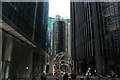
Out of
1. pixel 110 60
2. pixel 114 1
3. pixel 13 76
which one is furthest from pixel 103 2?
pixel 13 76

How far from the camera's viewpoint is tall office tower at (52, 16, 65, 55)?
106 metres

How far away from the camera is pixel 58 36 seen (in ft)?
356

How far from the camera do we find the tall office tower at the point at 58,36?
347 feet

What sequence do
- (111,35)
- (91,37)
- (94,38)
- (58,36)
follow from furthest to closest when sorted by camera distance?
(58,36) < (91,37) < (94,38) < (111,35)

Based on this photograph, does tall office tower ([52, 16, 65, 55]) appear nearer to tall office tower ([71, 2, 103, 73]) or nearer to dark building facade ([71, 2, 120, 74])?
tall office tower ([71, 2, 103, 73])

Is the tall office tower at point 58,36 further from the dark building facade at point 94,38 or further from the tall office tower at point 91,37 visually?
the dark building facade at point 94,38

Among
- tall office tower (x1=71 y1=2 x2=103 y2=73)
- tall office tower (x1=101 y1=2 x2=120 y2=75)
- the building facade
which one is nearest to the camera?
tall office tower (x1=101 y1=2 x2=120 y2=75)

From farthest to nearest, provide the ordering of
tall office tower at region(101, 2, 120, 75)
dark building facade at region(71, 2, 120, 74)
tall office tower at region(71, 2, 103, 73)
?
tall office tower at region(71, 2, 103, 73) < dark building facade at region(71, 2, 120, 74) < tall office tower at region(101, 2, 120, 75)

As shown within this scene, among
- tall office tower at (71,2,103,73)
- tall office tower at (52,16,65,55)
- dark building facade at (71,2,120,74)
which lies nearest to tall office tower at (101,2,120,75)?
dark building facade at (71,2,120,74)

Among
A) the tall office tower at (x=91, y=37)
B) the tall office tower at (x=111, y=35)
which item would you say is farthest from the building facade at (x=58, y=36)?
the tall office tower at (x=111, y=35)

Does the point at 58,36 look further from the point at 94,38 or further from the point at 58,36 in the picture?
the point at 94,38

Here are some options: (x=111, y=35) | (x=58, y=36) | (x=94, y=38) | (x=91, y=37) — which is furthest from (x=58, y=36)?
(x=111, y=35)

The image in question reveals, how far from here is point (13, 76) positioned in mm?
22828

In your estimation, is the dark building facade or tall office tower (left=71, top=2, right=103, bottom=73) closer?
the dark building facade
